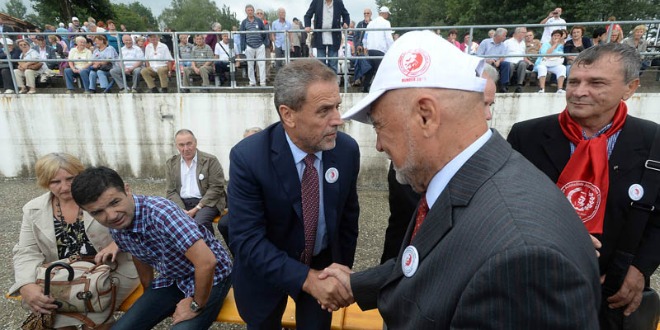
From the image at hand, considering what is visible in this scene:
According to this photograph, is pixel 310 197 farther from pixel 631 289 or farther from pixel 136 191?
pixel 136 191

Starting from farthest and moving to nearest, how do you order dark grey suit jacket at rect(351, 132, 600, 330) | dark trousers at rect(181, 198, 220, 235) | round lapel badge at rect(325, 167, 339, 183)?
dark trousers at rect(181, 198, 220, 235) < round lapel badge at rect(325, 167, 339, 183) < dark grey suit jacket at rect(351, 132, 600, 330)

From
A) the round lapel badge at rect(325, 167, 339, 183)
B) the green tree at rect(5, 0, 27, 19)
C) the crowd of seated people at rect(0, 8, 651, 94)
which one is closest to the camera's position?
the round lapel badge at rect(325, 167, 339, 183)

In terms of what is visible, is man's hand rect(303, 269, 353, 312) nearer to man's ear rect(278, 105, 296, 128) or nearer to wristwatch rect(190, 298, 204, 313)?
man's ear rect(278, 105, 296, 128)

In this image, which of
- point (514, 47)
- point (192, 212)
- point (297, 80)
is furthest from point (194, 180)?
point (514, 47)

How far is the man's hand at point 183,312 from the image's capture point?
2467 mm

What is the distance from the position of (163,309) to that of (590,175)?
2.90m

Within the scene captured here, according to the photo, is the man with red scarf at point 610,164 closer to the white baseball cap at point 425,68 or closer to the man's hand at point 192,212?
the white baseball cap at point 425,68

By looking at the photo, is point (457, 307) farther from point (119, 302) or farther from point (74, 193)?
point (119, 302)

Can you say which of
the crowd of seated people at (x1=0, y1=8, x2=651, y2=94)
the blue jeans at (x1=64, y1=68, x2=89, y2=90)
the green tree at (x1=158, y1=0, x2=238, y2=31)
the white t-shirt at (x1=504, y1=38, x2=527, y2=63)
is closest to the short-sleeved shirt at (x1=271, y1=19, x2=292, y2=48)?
the crowd of seated people at (x1=0, y1=8, x2=651, y2=94)

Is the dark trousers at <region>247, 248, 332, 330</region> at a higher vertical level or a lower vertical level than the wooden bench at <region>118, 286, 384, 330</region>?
higher

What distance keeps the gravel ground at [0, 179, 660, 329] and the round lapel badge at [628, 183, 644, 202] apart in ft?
9.61

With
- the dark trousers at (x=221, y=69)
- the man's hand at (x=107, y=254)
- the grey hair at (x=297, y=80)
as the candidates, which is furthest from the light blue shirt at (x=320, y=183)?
the dark trousers at (x=221, y=69)

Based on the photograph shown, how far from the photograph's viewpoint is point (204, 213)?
4.41 metres

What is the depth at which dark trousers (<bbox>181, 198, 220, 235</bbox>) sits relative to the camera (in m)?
4.33
